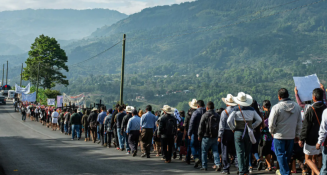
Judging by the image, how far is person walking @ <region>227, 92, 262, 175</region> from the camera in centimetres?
927

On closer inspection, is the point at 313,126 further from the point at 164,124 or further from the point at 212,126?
the point at 164,124

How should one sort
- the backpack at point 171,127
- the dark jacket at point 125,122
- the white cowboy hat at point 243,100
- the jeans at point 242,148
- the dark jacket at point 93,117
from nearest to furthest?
the jeans at point 242,148 → the white cowboy hat at point 243,100 → the backpack at point 171,127 → the dark jacket at point 125,122 → the dark jacket at point 93,117

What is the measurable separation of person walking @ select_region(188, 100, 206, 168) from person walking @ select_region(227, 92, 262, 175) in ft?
6.38

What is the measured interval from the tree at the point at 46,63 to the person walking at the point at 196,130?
71.5 metres

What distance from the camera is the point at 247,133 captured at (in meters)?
9.30

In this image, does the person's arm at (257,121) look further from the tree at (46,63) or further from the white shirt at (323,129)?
the tree at (46,63)

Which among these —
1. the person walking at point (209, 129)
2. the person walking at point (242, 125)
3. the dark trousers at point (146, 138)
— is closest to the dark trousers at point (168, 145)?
the dark trousers at point (146, 138)

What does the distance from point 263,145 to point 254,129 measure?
2.78ft

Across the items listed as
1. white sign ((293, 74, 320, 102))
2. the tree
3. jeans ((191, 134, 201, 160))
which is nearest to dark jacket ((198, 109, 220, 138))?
jeans ((191, 134, 201, 160))

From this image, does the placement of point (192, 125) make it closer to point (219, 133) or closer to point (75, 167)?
point (219, 133)

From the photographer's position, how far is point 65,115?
2669cm

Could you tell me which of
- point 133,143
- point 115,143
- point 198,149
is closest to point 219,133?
point 198,149

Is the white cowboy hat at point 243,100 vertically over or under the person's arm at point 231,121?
over

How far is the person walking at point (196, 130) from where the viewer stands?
11180mm
